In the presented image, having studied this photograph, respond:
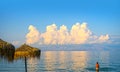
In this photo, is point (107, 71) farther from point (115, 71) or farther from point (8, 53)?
point (8, 53)

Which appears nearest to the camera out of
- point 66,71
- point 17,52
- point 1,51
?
point 1,51

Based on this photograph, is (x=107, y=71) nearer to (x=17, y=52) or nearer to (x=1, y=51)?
(x=17, y=52)

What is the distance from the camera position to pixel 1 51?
17734 millimetres

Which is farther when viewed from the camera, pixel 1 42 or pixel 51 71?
pixel 51 71

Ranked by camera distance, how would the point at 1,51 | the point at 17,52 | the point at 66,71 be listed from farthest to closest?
the point at 66,71
the point at 17,52
the point at 1,51

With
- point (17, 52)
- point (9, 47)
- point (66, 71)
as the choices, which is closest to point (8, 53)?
point (9, 47)

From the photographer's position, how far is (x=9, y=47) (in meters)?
18.3

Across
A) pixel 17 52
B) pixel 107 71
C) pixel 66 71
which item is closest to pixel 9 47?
pixel 17 52

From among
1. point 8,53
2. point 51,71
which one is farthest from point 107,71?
point 8,53

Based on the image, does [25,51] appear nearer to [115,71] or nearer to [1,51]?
[1,51]

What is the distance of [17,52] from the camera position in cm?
2389

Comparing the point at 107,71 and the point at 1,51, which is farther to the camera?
the point at 107,71

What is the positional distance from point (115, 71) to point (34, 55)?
42694mm

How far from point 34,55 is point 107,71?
43436 mm
